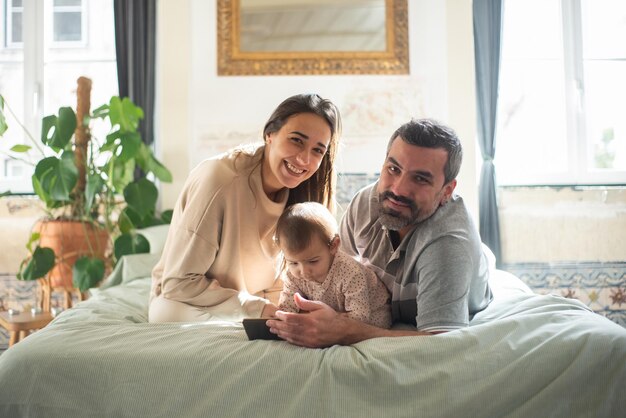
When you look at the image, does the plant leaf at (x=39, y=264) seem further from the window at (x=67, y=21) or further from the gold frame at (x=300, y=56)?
the window at (x=67, y=21)

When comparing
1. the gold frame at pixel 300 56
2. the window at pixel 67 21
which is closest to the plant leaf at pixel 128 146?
the gold frame at pixel 300 56

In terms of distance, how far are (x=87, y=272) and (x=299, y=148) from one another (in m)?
2.21

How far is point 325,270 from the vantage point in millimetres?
1972

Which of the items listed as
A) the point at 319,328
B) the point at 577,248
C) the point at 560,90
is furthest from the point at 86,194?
the point at 560,90

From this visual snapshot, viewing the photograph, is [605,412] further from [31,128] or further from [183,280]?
[31,128]

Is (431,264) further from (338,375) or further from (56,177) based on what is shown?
(56,177)

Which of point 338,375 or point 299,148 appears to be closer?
point 338,375

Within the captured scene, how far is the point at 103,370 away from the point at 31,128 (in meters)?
3.64

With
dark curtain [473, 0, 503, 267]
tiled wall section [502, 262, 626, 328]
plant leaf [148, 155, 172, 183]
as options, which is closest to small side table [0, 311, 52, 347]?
plant leaf [148, 155, 172, 183]

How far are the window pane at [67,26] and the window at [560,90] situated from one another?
10.3 feet

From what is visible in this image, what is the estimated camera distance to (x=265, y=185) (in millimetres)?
2293

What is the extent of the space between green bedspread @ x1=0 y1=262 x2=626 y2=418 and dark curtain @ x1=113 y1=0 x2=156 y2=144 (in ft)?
10.1

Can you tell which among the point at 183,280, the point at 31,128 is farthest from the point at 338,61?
the point at 183,280

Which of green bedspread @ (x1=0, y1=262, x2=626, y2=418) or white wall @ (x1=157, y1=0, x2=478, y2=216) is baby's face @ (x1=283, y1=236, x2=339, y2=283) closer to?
green bedspread @ (x1=0, y1=262, x2=626, y2=418)
